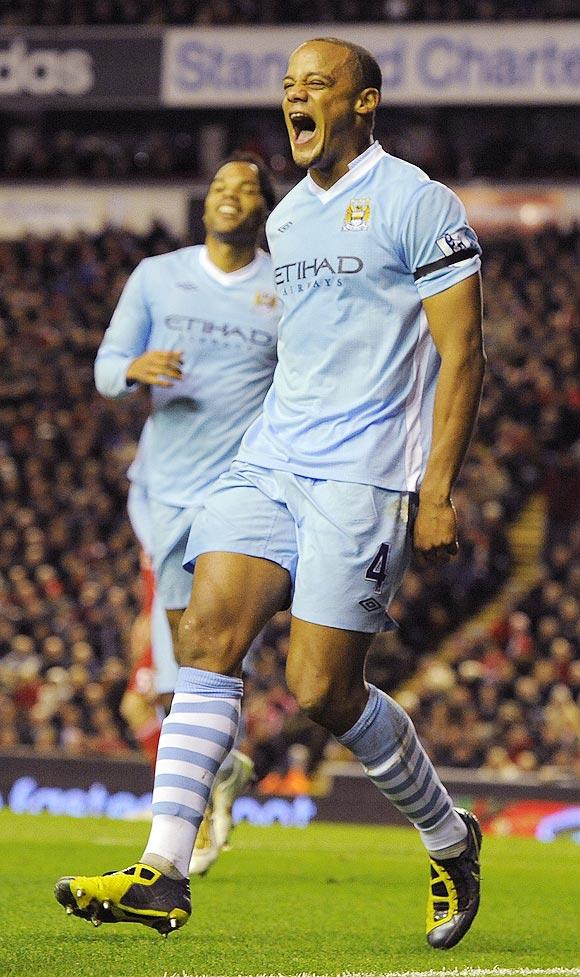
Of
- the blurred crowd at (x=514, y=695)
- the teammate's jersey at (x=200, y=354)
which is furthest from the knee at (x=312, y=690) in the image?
the blurred crowd at (x=514, y=695)

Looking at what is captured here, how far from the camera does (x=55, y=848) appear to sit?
8.55 metres

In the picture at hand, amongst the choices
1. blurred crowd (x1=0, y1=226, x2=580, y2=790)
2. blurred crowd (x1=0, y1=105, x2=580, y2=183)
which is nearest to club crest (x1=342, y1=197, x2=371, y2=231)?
blurred crowd (x1=0, y1=226, x2=580, y2=790)

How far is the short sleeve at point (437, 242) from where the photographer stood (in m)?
4.61

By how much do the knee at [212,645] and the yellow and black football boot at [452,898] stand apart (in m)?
0.98

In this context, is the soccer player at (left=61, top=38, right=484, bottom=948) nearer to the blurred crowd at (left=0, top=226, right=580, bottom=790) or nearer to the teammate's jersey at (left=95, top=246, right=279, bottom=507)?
the teammate's jersey at (left=95, top=246, right=279, bottom=507)

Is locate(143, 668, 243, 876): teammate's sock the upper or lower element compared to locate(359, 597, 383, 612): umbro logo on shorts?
lower

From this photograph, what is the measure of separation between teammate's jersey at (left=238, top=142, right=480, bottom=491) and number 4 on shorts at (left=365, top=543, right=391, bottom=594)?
0.18 metres

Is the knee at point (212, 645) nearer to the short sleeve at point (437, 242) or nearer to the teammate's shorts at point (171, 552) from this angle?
the short sleeve at point (437, 242)

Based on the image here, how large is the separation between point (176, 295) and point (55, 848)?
3047mm

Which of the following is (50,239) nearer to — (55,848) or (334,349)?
(55,848)

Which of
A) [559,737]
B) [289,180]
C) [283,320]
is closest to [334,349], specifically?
[283,320]

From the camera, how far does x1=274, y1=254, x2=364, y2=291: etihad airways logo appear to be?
4719 millimetres

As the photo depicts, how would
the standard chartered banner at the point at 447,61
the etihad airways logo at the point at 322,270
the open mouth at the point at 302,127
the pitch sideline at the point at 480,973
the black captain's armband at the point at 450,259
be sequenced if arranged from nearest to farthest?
the pitch sideline at the point at 480,973 → the black captain's armband at the point at 450,259 → the etihad airways logo at the point at 322,270 → the open mouth at the point at 302,127 → the standard chartered banner at the point at 447,61

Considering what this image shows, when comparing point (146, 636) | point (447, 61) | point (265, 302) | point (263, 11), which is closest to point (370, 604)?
point (265, 302)
